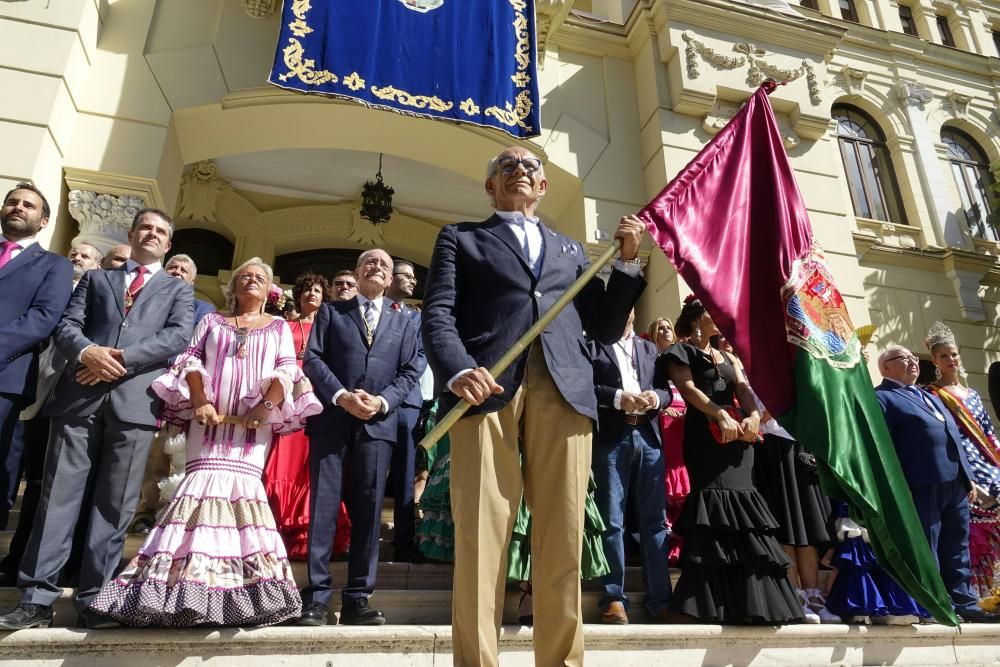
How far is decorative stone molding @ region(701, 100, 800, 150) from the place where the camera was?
8.09 metres

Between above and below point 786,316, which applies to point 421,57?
above

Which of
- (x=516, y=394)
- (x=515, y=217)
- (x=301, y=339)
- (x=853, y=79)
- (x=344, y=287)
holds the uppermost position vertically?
(x=853, y=79)

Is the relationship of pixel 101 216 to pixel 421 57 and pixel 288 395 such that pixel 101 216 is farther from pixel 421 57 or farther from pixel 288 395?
pixel 288 395

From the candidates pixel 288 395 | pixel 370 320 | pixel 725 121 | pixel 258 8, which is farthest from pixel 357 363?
pixel 725 121

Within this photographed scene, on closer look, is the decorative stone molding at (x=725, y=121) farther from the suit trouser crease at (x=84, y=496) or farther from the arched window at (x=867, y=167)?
the suit trouser crease at (x=84, y=496)

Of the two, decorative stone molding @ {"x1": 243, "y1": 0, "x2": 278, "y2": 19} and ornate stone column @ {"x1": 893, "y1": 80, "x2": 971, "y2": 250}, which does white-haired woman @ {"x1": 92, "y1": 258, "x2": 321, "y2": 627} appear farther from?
ornate stone column @ {"x1": 893, "y1": 80, "x2": 971, "y2": 250}

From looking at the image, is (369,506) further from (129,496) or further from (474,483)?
(474,483)

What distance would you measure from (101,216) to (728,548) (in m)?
5.94

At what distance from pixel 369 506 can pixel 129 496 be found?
1.07 meters

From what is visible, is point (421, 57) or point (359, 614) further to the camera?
point (421, 57)

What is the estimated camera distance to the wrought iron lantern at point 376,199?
32.5 ft

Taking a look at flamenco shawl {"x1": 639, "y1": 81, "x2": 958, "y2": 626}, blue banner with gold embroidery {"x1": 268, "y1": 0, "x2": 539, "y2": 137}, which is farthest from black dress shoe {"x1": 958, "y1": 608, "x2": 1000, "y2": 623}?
blue banner with gold embroidery {"x1": 268, "y1": 0, "x2": 539, "y2": 137}

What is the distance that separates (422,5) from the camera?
7395 mm

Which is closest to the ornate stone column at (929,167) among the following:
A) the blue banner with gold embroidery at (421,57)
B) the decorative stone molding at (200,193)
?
the blue banner with gold embroidery at (421,57)
